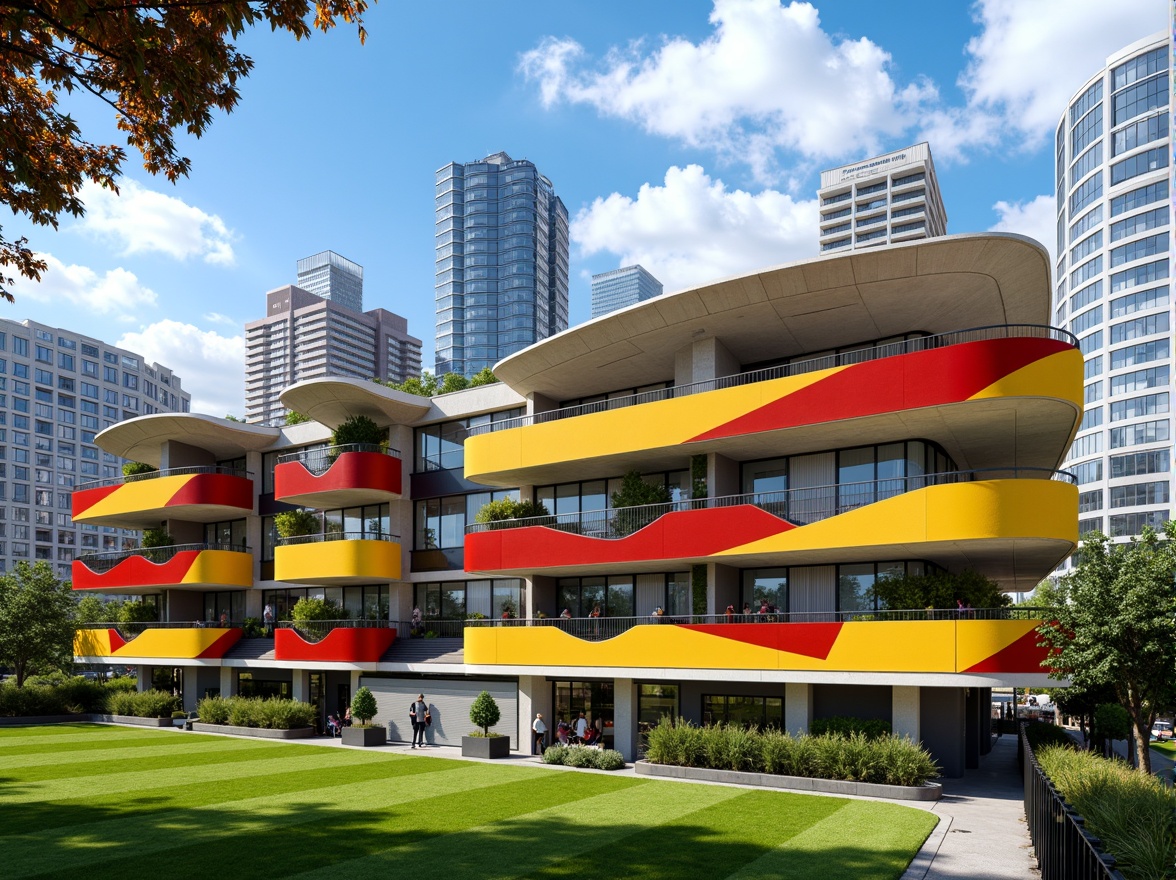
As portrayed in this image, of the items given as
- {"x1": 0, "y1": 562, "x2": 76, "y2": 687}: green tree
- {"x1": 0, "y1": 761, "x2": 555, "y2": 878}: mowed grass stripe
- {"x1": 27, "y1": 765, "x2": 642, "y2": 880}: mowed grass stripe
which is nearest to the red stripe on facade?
{"x1": 27, "y1": 765, "x2": 642, "y2": 880}: mowed grass stripe

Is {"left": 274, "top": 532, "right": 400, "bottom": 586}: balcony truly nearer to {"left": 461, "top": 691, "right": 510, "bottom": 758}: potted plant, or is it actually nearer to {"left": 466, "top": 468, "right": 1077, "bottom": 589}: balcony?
{"left": 466, "top": 468, "right": 1077, "bottom": 589}: balcony

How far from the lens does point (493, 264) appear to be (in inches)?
7549

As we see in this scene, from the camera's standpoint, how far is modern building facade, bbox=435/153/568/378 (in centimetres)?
18938

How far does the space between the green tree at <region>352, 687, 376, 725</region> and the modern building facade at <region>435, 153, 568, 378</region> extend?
153 meters

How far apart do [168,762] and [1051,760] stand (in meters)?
25.0

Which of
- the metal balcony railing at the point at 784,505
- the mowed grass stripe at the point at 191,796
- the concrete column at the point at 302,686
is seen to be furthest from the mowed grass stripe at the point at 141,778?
the concrete column at the point at 302,686

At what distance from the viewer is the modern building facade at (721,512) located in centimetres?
2514

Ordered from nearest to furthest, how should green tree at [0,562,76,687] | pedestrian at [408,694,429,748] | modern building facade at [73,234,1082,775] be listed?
1. modern building facade at [73,234,1082,775]
2. pedestrian at [408,694,429,748]
3. green tree at [0,562,76,687]

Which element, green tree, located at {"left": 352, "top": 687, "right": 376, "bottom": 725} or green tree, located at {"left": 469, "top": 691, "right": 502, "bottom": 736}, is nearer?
green tree, located at {"left": 469, "top": 691, "right": 502, "bottom": 736}

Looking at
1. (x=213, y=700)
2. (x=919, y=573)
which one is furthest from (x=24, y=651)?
(x=919, y=573)

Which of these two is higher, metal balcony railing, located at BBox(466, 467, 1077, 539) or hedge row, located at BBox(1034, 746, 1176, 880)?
metal balcony railing, located at BBox(466, 467, 1077, 539)

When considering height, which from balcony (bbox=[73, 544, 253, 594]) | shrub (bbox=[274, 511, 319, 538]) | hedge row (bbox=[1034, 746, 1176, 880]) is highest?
shrub (bbox=[274, 511, 319, 538])

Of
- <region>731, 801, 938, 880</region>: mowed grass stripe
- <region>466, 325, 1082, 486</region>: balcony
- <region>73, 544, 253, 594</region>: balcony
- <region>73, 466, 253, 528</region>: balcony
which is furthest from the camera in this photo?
<region>73, 466, 253, 528</region>: balcony

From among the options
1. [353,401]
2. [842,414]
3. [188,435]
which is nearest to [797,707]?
[842,414]
